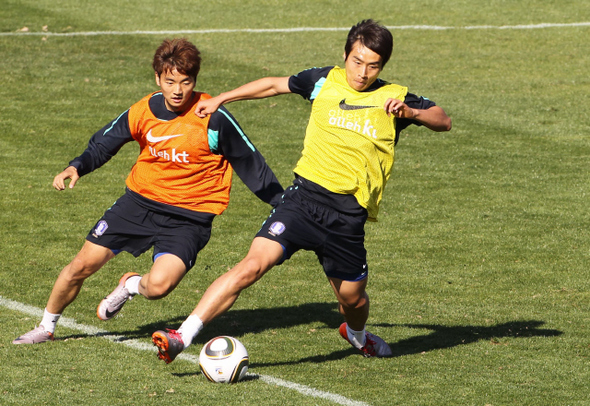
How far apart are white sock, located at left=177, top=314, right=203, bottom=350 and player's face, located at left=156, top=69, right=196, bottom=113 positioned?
5.66 ft

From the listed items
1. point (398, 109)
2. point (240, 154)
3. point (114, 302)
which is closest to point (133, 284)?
point (114, 302)

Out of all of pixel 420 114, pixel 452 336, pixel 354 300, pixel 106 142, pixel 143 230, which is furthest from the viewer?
pixel 452 336

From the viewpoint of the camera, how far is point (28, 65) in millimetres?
18875

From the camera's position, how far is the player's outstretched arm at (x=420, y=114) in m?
5.93

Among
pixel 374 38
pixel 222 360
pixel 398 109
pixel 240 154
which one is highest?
pixel 374 38

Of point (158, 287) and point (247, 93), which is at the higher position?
point (247, 93)

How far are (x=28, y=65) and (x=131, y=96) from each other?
10.9ft

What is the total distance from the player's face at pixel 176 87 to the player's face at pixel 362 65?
124 cm

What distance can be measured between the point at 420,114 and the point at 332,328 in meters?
2.49

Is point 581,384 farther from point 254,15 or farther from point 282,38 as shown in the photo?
point 254,15

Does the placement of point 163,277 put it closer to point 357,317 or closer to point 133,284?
point 133,284

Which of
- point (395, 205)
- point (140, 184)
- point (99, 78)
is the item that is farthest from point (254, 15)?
point (140, 184)

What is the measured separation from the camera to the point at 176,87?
663cm

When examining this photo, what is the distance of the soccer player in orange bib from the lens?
6695 mm
